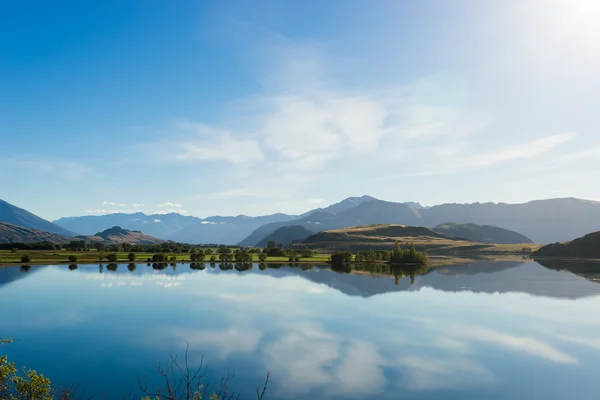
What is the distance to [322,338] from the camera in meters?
47.0

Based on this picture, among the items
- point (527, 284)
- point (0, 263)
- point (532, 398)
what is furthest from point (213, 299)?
point (0, 263)

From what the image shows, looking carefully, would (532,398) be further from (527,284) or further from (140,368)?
(527,284)

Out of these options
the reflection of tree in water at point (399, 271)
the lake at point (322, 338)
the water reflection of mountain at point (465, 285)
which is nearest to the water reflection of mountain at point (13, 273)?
the lake at point (322, 338)

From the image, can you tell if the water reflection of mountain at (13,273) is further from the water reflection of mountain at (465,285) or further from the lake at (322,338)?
the water reflection of mountain at (465,285)

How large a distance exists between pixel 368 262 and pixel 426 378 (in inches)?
6186

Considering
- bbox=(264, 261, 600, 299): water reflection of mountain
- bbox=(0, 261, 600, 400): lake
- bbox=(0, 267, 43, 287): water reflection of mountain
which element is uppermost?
bbox=(0, 267, 43, 287): water reflection of mountain

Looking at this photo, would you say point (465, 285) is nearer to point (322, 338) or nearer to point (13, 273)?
point (322, 338)

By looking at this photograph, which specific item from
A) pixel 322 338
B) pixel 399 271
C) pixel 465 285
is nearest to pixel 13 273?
pixel 322 338

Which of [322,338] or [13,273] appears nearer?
[322,338]

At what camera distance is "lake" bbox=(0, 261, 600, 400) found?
32.8m

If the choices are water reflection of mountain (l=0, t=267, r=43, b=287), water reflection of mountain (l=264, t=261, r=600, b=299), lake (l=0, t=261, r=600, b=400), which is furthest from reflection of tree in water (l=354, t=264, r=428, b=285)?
water reflection of mountain (l=0, t=267, r=43, b=287)

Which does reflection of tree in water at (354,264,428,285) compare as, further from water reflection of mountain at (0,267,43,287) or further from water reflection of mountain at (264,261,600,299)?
water reflection of mountain at (0,267,43,287)

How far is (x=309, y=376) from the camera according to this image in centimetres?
3394

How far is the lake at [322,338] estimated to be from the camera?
32781 millimetres
